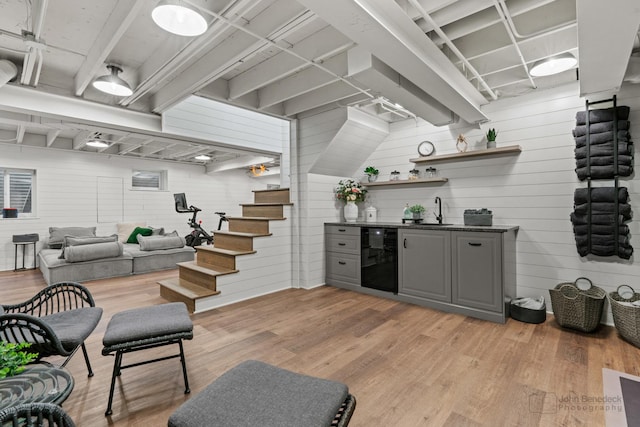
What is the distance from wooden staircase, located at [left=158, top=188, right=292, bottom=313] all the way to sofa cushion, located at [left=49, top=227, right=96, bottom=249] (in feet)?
12.3

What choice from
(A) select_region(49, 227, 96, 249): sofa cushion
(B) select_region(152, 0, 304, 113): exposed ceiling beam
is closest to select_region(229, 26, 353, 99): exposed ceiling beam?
(B) select_region(152, 0, 304, 113): exposed ceiling beam

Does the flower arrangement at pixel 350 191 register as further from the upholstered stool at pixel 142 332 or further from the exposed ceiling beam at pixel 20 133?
the exposed ceiling beam at pixel 20 133

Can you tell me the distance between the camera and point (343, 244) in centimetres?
459

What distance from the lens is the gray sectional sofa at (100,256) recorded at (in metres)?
5.05

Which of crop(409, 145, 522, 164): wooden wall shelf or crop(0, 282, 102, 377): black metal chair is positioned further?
crop(409, 145, 522, 164): wooden wall shelf

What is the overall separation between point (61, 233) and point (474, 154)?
7.86 metres

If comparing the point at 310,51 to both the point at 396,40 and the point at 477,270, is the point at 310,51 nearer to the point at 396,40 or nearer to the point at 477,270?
the point at 396,40

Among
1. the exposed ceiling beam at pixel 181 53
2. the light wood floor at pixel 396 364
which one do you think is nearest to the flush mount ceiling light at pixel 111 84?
the exposed ceiling beam at pixel 181 53

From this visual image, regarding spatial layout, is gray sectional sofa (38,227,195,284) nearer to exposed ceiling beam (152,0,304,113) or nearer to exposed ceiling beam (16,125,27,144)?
exposed ceiling beam (16,125,27,144)

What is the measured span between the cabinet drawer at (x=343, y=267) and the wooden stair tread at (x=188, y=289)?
5.72 ft

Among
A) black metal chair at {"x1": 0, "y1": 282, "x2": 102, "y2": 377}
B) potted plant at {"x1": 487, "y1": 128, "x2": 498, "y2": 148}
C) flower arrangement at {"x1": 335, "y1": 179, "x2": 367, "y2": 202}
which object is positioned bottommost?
black metal chair at {"x1": 0, "y1": 282, "x2": 102, "y2": 377}

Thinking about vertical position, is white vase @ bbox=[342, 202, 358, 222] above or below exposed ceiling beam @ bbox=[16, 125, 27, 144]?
below

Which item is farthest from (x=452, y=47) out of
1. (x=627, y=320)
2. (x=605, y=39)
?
(x=627, y=320)

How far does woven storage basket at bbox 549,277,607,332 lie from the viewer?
2881 millimetres
